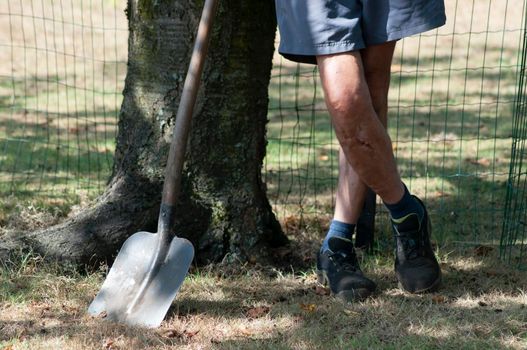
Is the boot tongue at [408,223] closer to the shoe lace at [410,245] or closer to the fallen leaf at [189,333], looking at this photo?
the shoe lace at [410,245]

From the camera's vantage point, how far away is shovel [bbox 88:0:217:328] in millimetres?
3732

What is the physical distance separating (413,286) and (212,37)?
4.71ft

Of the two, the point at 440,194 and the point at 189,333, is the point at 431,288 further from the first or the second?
the point at 440,194

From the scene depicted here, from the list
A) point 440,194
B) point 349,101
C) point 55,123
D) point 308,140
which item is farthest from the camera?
point 55,123

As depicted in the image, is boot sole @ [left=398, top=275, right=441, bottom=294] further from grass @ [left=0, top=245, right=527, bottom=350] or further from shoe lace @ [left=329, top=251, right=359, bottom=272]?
shoe lace @ [left=329, top=251, right=359, bottom=272]

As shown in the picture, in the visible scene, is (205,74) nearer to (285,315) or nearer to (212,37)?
(212,37)

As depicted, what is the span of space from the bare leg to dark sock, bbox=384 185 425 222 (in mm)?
187

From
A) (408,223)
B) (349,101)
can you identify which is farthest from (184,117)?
(408,223)

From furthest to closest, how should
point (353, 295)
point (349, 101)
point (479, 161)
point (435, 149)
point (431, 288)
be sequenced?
1. point (435, 149)
2. point (479, 161)
3. point (431, 288)
4. point (353, 295)
5. point (349, 101)

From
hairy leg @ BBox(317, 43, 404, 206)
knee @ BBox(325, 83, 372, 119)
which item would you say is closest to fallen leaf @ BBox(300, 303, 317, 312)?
hairy leg @ BBox(317, 43, 404, 206)

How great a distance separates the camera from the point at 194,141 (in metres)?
4.33

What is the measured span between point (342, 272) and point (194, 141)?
93 centimetres

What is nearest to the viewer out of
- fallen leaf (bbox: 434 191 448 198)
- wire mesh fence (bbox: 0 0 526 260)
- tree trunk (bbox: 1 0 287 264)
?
tree trunk (bbox: 1 0 287 264)

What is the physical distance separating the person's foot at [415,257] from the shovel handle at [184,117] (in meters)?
0.96
